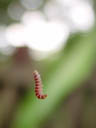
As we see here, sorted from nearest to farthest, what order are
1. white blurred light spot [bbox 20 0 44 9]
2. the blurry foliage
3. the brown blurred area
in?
1. the blurry foliage
2. the brown blurred area
3. white blurred light spot [bbox 20 0 44 9]

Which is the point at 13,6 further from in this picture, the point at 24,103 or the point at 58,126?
the point at 24,103

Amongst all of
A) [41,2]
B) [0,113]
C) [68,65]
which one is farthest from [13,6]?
[68,65]

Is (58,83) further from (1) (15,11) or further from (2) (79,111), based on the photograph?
(1) (15,11)

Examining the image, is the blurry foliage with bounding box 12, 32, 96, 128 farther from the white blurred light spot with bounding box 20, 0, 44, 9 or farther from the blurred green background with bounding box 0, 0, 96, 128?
the white blurred light spot with bounding box 20, 0, 44, 9

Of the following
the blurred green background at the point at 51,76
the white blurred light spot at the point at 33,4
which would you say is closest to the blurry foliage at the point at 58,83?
the blurred green background at the point at 51,76

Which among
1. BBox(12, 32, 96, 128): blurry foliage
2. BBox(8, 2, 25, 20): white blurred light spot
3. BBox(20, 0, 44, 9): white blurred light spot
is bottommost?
BBox(12, 32, 96, 128): blurry foliage

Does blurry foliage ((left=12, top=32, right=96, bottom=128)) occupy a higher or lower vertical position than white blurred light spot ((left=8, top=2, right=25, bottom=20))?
lower

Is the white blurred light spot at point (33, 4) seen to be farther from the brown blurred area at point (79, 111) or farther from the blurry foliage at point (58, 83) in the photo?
the blurry foliage at point (58, 83)

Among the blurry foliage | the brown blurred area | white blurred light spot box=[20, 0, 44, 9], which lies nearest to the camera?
the blurry foliage

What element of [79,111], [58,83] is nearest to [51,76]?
[58,83]

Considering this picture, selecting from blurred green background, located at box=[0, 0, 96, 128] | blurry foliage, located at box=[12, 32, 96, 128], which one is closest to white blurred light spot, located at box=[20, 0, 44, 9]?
blurred green background, located at box=[0, 0, 96, 128]

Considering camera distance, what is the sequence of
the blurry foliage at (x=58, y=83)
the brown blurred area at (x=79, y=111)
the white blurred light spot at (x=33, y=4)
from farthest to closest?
the white blurred light spot at (x=33, y=4), the brown blurred area at (x=79, y=111), the blurry foliage at (x=58, y=83)
